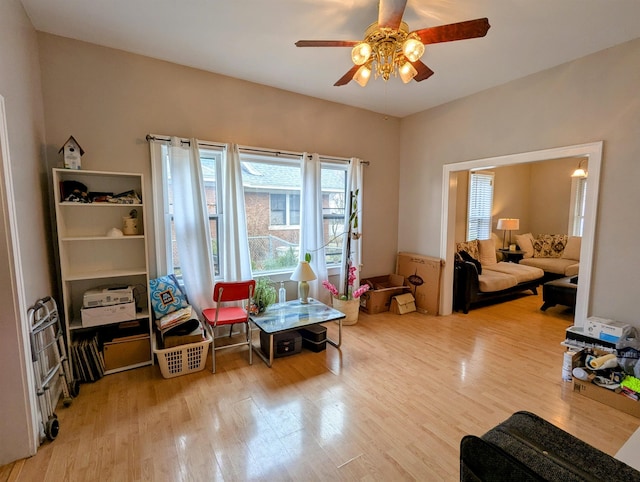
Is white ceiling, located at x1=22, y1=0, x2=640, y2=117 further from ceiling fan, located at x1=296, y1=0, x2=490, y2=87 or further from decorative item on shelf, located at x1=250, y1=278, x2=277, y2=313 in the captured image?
decorative item on shelf, located at x1=250, y1=278, x2=277, y2=313

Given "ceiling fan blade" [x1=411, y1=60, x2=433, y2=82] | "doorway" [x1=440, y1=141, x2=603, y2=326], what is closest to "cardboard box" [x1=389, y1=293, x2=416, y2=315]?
"doorway" [x1=440, y1=141, x2=603, y2=326]

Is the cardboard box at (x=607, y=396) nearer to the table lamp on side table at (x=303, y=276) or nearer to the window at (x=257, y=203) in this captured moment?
the table lamp on side table at (x=303, y=276)

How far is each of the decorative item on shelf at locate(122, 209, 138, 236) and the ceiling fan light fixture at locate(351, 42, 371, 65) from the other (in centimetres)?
233

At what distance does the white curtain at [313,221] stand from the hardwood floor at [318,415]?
1.09 metres

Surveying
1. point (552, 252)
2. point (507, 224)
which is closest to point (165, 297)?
point (507, 224)

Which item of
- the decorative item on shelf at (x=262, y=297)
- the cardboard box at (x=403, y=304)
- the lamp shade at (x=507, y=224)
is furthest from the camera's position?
the lamp shade at (x=507, y=224)

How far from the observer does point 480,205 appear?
6.27 meters

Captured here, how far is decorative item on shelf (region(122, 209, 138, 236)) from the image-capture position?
108 inches

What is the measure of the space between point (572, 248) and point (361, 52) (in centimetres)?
648

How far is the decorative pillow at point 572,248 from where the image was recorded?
598 cm

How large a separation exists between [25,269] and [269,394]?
6.20 feet

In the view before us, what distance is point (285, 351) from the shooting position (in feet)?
10.0

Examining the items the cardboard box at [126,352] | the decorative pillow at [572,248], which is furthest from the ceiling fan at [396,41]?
the decorative pillow at [572,248]

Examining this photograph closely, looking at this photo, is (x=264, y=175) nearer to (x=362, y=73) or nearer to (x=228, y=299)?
(x=228, y=299)
